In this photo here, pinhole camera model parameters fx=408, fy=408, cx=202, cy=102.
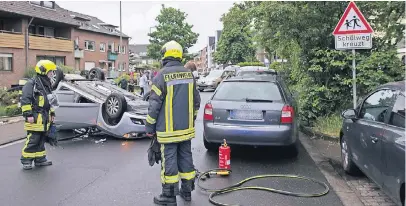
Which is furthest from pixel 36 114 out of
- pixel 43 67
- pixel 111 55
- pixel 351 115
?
pixel 111 55

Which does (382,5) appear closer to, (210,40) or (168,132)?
(168,132)

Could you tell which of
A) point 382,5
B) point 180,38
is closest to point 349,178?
point 382,5

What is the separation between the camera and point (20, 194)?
527 cm

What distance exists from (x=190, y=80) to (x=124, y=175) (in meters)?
2.16

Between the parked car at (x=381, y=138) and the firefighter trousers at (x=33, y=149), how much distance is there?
4.89 meters

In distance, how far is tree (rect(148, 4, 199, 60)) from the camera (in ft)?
Answer: 188

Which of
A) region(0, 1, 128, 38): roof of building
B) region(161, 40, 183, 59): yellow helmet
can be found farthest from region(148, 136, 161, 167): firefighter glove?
region(0, 1, 128, 38): roof of building

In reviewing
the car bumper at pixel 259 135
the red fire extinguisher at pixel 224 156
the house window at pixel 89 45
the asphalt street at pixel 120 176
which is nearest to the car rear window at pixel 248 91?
the car bumper at pixel 259 135

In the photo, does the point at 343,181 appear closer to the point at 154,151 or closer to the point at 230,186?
the point at 230,186

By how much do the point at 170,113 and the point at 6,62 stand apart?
28.1m

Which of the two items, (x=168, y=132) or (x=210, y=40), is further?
(x=210, y=40)

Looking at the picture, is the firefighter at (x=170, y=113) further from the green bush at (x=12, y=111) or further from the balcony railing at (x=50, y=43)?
the balcony railing at (x=50, y=43)

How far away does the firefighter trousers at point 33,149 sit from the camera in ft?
22.1

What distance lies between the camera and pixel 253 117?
22.3 feet
